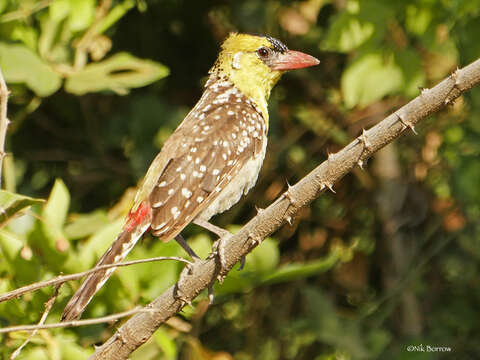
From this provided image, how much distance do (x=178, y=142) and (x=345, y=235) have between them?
6.03 ft

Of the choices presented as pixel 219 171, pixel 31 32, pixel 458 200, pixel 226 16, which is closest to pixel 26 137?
pixel 31 32

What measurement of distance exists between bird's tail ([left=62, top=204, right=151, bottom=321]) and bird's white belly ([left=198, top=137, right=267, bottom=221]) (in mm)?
407

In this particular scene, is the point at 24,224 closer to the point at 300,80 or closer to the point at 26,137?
the point at 26,137

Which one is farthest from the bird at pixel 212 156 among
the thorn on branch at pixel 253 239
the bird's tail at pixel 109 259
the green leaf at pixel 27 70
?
the thorn on branch at pixel 253 239

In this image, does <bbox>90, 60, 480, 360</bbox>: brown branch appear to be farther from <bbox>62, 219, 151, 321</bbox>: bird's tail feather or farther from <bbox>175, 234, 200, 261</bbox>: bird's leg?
<bbox>175, 234, 200, 261</bbox>: bird's leg

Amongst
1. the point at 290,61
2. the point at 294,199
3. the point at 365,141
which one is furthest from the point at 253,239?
the point at 290,61

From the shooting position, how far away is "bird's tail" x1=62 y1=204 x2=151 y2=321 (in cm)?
273

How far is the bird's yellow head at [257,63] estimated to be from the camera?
3865 millimetres

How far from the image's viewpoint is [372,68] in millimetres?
3861

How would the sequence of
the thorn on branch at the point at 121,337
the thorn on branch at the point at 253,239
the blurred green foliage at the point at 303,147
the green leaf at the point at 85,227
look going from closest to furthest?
1. the thorn on branch at the point at 253,239
2. the thorn on branch at the point at 121,337
3. the green leaf at the point at 85,227
4. the blurred green foliage at the point at 303,147

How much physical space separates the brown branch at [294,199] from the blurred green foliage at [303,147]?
3.29 ft

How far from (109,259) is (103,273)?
0.08 meters

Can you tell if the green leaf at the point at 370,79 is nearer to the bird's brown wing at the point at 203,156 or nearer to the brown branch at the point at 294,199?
the bird's brown wing at the point at 203,156

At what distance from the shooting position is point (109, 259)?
2914mm
